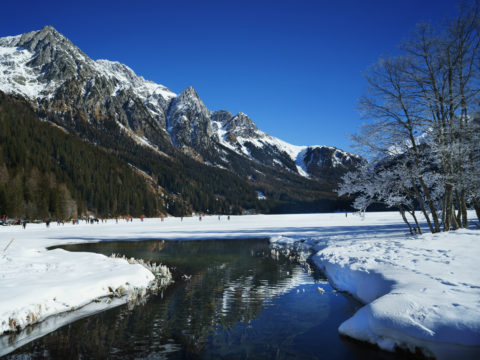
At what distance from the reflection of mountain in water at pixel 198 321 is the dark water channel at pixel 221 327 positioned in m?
0.02

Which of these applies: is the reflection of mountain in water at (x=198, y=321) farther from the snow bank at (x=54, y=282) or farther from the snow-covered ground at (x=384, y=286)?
the snow-covered ground at (x=384, y=286)

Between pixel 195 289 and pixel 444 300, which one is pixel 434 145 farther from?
pixel 195 289

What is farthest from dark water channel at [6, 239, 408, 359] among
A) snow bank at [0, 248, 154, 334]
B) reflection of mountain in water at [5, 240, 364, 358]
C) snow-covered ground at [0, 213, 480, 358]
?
snow bank at [0, 248, 154, 334]

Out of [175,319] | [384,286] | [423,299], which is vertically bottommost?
[175,319]

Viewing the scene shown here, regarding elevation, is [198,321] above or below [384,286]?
→ below

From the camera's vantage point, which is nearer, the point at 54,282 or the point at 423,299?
the point at 423,299

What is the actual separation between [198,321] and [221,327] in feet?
2.79

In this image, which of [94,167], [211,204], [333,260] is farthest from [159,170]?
[333,260]

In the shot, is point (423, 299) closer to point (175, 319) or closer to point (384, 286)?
point (384, 286)

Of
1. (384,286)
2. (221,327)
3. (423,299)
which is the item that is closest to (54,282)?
(221,327)

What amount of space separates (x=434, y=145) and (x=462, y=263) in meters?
6.56

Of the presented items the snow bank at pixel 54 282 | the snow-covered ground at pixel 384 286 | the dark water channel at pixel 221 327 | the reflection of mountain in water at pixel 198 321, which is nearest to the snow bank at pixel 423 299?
the snow-covered ground at pixel 384 286

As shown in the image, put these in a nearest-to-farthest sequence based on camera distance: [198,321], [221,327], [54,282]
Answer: [221,327], [198,321], [54,282]

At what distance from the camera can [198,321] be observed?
878 cm
